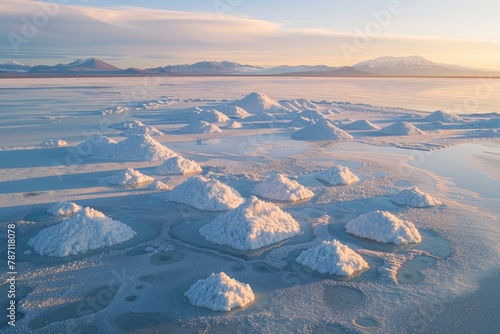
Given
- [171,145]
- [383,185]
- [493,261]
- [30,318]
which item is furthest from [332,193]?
[171,145]

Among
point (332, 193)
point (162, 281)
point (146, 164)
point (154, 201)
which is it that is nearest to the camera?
point (162, 281)

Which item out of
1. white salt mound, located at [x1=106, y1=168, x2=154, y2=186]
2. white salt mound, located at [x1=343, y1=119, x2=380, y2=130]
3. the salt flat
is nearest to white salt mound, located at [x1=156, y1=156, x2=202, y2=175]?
the salt flat

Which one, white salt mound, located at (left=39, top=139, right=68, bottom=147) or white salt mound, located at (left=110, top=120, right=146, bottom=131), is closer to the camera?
white salt mound, located at (left=39, top=139, right=68, bottom=147)

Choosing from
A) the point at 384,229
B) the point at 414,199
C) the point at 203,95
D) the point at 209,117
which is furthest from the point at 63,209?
the point at 203,95

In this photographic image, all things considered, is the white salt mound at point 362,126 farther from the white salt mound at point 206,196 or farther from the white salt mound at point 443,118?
the white salt mound at point 206,196

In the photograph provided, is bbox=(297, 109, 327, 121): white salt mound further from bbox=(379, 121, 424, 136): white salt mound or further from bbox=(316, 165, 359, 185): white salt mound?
bbox=(316, 165, 359, 185): white salt mound

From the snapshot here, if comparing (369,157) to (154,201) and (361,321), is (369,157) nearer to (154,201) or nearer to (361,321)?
(154,201)
